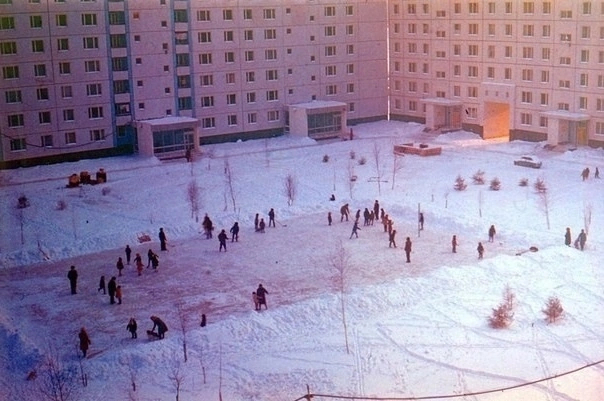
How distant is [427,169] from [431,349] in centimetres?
2841

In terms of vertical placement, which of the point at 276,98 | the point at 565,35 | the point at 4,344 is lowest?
the point at 4,344

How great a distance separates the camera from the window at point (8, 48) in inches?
2148

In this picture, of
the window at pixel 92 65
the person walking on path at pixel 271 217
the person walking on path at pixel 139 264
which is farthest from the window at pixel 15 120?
the person walking on path at pixel 139 264

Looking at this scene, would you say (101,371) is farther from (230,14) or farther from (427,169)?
(230,14)

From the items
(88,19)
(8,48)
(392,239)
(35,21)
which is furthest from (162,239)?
(88,19)

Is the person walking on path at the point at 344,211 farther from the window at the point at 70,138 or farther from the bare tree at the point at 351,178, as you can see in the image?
the window at the point at 70,138

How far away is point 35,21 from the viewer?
55.8m

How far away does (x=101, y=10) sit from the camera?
192 ft

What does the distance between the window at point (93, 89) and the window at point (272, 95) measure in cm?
1351

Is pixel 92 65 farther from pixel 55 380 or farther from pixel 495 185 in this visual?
pixel 55 380

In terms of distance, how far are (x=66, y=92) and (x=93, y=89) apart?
1.99m

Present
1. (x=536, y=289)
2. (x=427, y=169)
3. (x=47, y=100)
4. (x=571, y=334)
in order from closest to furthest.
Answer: (x=571, y=334), (x=536, y=289), (x=427, y=169), (x=47, y=100)

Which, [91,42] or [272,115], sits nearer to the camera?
[91,42]

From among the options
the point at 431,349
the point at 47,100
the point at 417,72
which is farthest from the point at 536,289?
the point at 417,72
